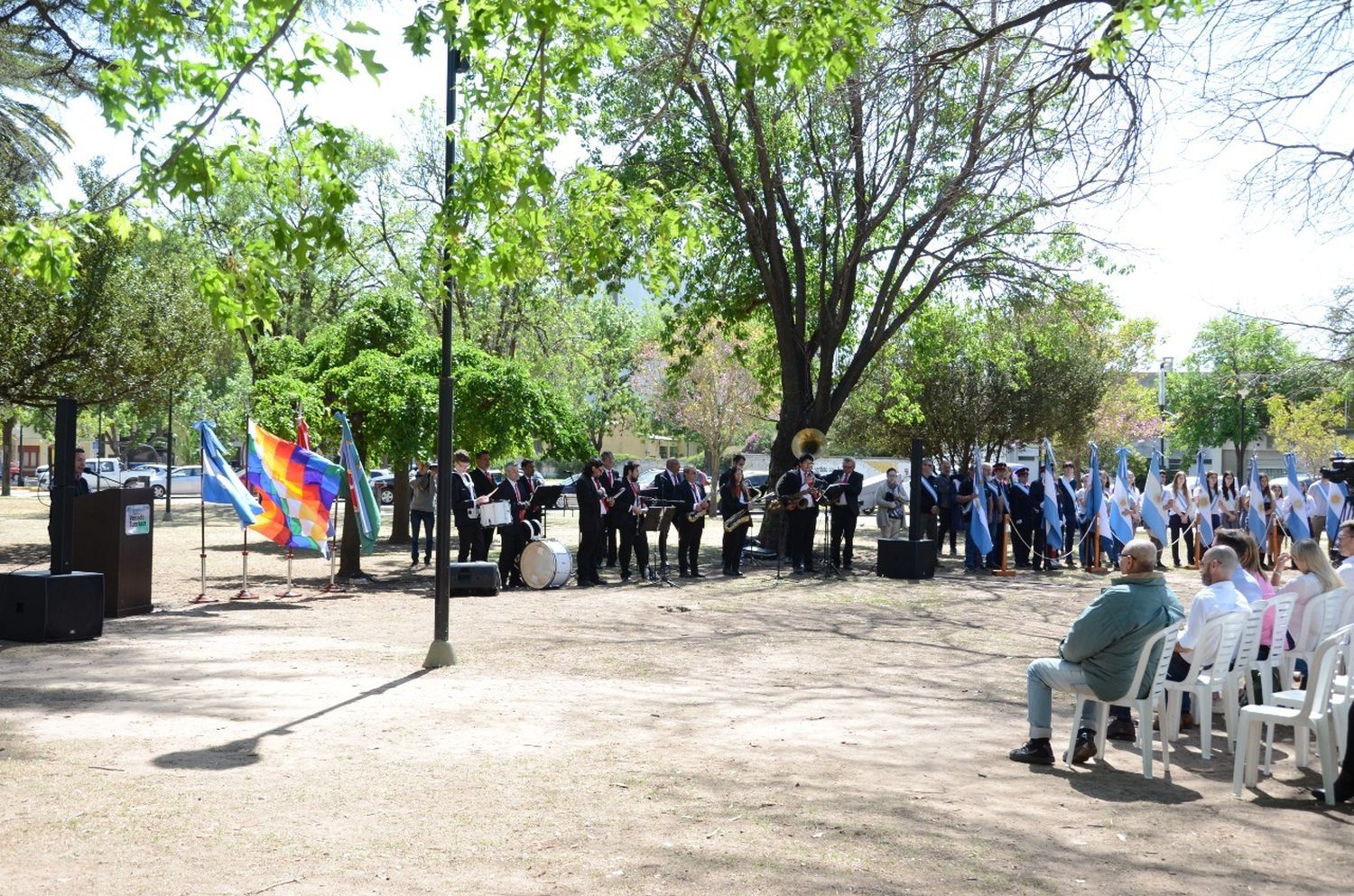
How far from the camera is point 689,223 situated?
1074 centimetres

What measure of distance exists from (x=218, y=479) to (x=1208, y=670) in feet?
39.0

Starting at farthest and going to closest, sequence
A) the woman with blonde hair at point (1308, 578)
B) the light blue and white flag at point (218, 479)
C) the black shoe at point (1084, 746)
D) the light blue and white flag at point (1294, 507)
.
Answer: the light blue and white flag at point (1294, 507) → the light blue and white flag at point (218, 479) → the woman with blonde hair at point (1308, 578) → the black shoe at point (1084, 746)

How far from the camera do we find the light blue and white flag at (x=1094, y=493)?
21594mm

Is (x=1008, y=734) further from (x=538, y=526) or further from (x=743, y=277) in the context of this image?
(x=743, y=277)

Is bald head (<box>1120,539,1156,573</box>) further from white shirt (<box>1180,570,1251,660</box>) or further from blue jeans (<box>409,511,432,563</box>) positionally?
blue jeans (<box>409,511,432,563</box>)

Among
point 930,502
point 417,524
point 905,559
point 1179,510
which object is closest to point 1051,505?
point 930,502

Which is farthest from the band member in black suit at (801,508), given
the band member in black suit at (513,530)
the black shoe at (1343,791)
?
the black shoe at (1343,791)

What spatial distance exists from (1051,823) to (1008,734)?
219 centimetres

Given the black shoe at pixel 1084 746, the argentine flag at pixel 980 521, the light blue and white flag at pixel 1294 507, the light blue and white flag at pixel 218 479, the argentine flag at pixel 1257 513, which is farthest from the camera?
the light blue and white flag at pixel 1294 507

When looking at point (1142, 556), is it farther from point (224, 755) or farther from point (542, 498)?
point (542, 498)

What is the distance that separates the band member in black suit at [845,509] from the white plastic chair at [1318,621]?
39.8 ft

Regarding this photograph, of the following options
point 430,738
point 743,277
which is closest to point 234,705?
point 430,738

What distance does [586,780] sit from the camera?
6.72 m

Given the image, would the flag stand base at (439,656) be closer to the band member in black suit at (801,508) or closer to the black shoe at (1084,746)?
the black shoe at (1084,746)
